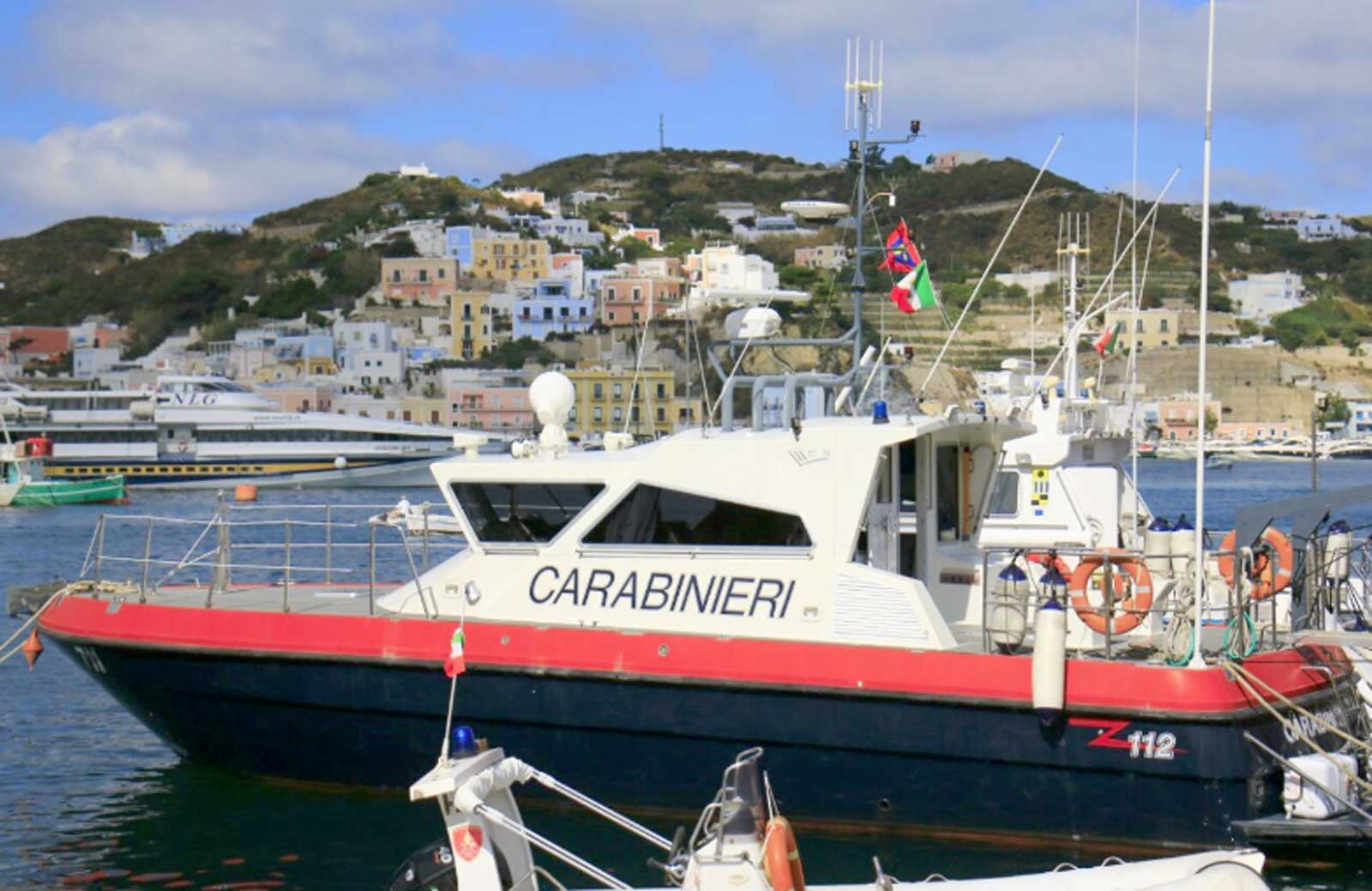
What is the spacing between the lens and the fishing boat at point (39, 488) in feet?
179

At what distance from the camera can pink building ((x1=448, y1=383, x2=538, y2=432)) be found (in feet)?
298

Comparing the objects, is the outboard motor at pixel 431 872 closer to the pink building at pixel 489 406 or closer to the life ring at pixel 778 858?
the life ring at pixel 778 858

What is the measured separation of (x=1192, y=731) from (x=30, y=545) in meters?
33.6

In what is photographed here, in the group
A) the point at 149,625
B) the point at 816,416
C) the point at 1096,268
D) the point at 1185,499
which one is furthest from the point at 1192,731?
the point at 1096,268

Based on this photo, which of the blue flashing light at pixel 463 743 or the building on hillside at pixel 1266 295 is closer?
the blue flashing light at pixel 463 743

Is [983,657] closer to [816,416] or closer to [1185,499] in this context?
[816,416]

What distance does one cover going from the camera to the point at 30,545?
3812 centimetres

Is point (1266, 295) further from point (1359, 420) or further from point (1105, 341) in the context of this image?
point (1105, 341)

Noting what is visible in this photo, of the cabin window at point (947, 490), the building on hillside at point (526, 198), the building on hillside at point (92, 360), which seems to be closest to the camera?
the cabin window at point (947, 490)

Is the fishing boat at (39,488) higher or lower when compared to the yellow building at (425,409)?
lower

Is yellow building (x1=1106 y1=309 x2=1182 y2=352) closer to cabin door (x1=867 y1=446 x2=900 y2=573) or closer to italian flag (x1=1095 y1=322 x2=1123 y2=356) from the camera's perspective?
italian flag (x1=1095 y1=322 x2=1123 y2=356)

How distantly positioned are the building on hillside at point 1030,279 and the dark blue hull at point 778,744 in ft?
415

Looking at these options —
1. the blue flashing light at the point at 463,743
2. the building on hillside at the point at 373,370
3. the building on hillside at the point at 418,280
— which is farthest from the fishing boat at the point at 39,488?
the building on hillside at the point at 418,280

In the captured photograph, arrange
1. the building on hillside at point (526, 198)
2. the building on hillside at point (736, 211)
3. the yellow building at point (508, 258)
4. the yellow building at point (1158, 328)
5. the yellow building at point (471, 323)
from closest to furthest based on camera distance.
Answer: the yellow building at point (471, 323) < the yellow building at point (1158, 328) < the yellow building at point (508, 258) < the building on hillside at point (526, 198) < the building on hillside at point (736, 211)
